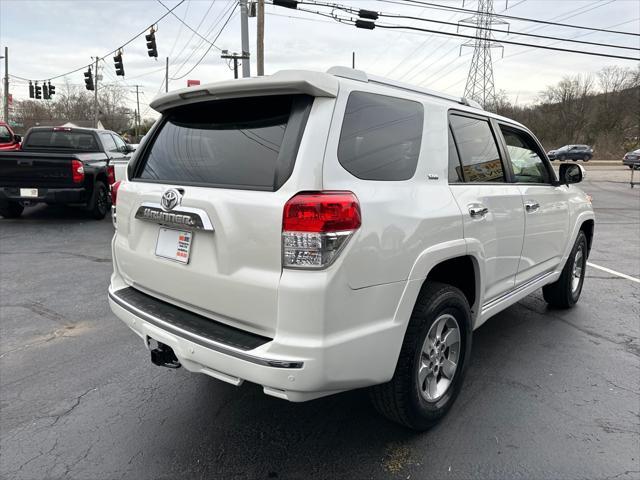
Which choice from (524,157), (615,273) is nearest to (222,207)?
(524,157)

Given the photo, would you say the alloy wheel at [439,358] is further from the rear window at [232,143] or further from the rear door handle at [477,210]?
the rear window at [232,143]

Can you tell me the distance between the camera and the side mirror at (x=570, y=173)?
4.29 m

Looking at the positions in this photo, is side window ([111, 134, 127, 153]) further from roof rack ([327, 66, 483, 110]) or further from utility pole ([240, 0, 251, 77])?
roof rack ([327, 66, 483, 110])

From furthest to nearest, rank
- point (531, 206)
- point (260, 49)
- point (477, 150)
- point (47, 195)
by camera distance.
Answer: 1. point (260, 49)
2. point (47, 195)
3. point (531, 206)
4. point (477, 150)

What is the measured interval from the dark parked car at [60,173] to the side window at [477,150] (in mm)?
7945

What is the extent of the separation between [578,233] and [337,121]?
3.69 m

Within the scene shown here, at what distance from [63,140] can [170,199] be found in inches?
388

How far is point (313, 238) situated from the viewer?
6.52 ft

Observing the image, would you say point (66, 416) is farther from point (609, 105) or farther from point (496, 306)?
point (609, 105)

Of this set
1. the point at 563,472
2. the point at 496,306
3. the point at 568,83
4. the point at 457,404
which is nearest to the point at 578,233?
the point at 496,306

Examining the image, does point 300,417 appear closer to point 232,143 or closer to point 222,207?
point 222,207

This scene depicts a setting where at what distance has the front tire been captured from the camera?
244cm

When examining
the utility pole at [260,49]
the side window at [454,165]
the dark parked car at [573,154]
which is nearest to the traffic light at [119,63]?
the utility pole at [260,49]

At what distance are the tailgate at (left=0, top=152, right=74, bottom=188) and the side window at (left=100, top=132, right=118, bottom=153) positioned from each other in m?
2.08
